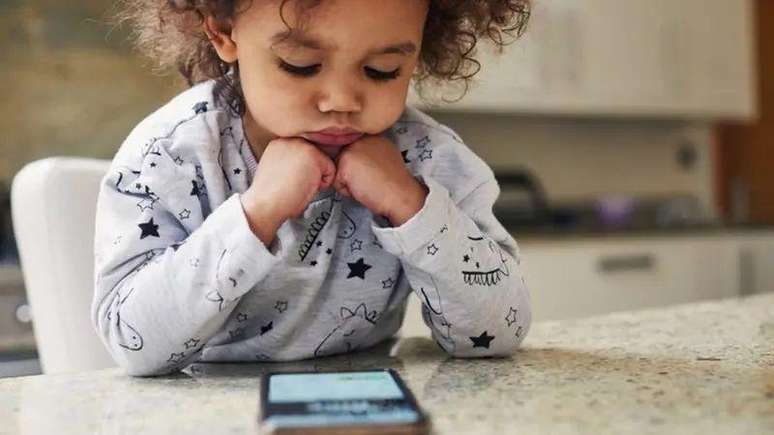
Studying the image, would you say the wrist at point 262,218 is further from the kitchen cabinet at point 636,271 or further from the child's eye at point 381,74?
the kitchen cabinet at point 636,271

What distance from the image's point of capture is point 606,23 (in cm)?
321

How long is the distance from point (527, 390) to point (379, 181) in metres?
0.28

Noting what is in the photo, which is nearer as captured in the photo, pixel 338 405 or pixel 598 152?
pixel 338 405

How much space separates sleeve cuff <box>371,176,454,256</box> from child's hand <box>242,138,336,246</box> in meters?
0.07

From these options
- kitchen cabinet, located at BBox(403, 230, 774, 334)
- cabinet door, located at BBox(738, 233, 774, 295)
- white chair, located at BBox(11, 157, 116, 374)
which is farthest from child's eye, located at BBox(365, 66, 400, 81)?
cabinet door, located at BBox(738, 233, 774, 295)

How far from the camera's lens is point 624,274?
281cm

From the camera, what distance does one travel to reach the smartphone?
1.59 ft

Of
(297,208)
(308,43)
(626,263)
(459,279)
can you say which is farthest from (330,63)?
(626,263)

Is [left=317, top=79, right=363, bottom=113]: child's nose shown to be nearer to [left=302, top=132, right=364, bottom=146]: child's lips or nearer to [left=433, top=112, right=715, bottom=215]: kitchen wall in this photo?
[left=302, top=132, right=364, bottom=146]: child's lips

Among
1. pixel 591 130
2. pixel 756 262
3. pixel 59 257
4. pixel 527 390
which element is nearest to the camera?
pixel 527 390

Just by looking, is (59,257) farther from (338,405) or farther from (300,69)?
(338,405)

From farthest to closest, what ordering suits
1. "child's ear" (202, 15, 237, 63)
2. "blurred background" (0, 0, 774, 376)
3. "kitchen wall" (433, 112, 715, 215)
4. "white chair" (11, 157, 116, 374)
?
"kitchen wall" (433, 112, 715, 215) < "blurred background" (0, 0, 774, 376) < "white chair" (11, 157, 116, 374) < "child's ear" (202, 15, 237, 63)

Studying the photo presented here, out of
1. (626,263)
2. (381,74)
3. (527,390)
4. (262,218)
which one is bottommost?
(626,263)

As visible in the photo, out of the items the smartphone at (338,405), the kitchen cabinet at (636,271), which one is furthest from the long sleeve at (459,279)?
the kitchen cabinet at (636,271)
